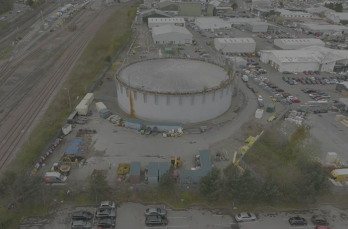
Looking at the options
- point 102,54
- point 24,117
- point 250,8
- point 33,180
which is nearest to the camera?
point 33,180

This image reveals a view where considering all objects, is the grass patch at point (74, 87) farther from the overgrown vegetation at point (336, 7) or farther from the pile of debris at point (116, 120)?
the overgrown vegetation at point (336, 7)

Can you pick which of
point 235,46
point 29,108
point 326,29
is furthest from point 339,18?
point 29,108

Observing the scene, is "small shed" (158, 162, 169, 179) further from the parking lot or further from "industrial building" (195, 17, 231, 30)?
"industrial building" (195, 17, 231, 30)

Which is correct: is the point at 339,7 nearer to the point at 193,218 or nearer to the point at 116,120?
the point at 116,120

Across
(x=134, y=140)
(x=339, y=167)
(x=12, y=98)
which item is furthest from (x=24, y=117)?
(x=339, y=167)

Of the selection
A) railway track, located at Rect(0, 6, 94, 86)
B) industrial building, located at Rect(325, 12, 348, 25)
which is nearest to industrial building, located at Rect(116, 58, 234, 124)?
railway track, located at Rect(0, 6, 94, 86)

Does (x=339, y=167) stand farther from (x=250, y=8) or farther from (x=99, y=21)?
(x=250, y=8)
